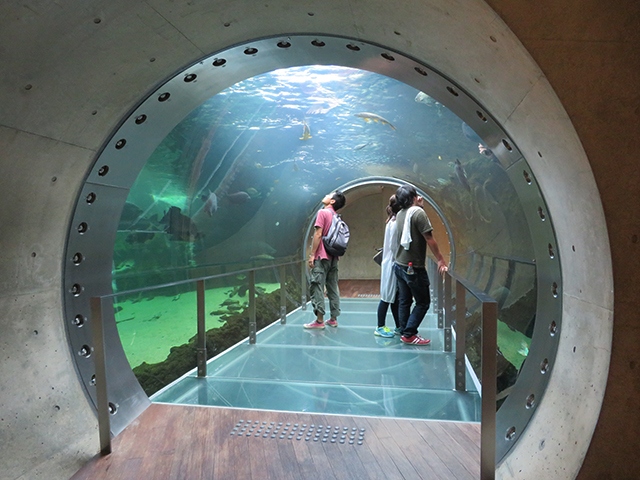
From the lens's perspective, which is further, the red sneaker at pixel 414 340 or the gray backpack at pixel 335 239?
the gray backpack at pixel 335 239

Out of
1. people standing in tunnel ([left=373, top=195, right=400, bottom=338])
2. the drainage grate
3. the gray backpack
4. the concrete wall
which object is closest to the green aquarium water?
the gray backpack

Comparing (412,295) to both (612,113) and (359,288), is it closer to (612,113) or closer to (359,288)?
(612,113)

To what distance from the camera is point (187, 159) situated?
8.68 metres

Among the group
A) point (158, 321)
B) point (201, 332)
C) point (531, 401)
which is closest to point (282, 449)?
point (531, 401)

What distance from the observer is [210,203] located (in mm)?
9156

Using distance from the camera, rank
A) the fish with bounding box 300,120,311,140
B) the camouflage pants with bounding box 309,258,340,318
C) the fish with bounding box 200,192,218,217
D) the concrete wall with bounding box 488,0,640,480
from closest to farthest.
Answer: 1. the concrete wall with bounding box 488,0,640,480
2. the camouflage pants with bounding box 309,258,340,318
3. the fish with bounding box 200,192,218,217
4. the fish with bounding box 300,120,311,140

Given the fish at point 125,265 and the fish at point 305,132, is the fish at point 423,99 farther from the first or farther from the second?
the fish at point 125,265

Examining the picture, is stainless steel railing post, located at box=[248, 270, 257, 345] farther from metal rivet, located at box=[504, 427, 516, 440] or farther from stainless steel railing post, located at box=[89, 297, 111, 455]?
metal rivet, located at box=[504, 427, 516, 440]

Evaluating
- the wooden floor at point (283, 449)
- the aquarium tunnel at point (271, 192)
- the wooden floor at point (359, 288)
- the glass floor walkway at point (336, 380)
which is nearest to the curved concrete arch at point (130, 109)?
the aquarium tunnel at point (271, 192)

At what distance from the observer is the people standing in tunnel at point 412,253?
17.9 feet

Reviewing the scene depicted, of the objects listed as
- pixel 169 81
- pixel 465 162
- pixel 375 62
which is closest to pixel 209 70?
pixel 169 81

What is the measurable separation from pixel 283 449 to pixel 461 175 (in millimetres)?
6401

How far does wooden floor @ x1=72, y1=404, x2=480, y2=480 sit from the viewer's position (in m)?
2.62

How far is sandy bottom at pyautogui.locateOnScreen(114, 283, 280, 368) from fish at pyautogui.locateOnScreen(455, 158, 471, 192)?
3.83 metres
